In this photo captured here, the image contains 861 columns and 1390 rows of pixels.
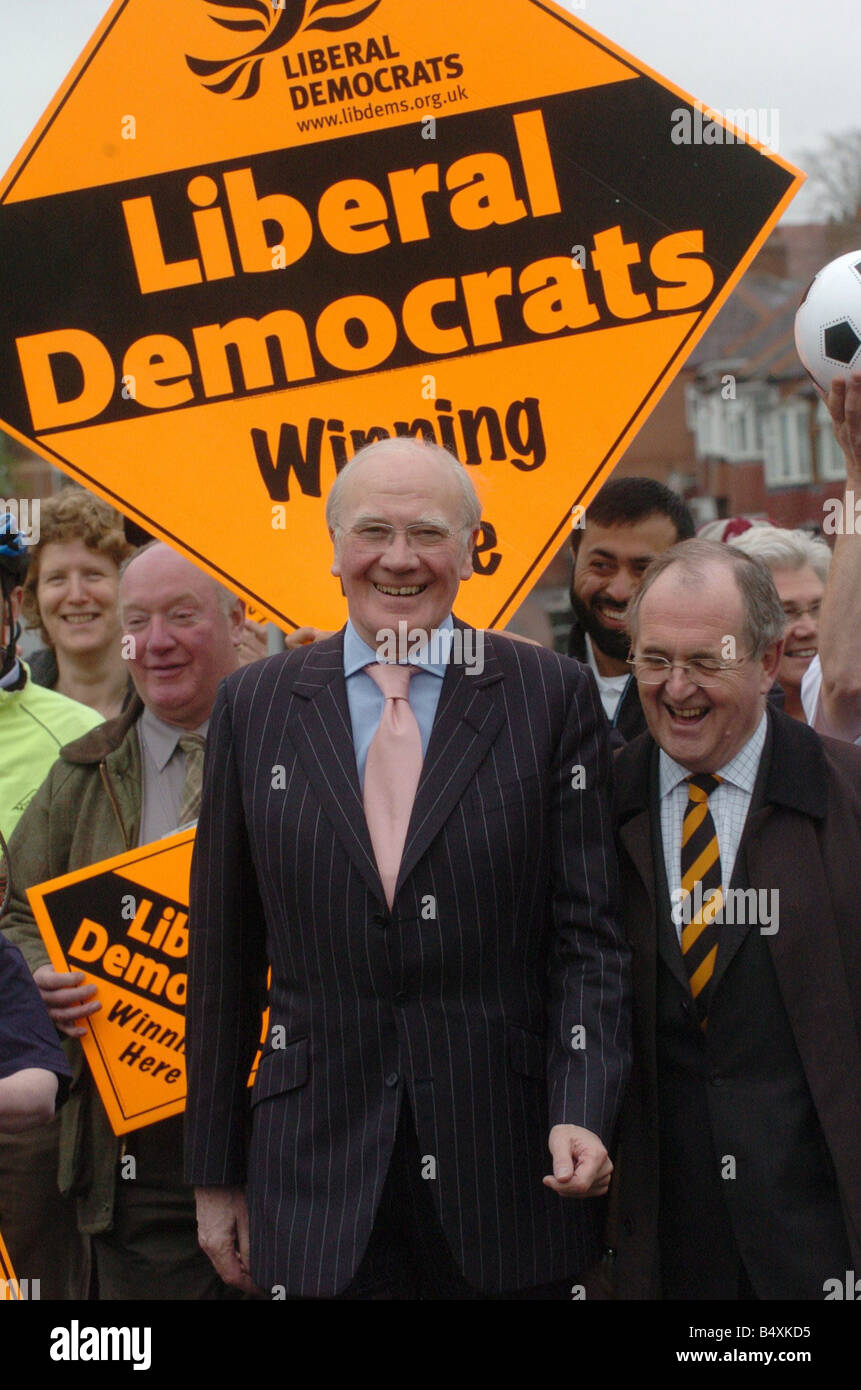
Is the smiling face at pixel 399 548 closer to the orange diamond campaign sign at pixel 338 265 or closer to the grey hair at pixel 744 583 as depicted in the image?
the grey hair at pixel 744 583

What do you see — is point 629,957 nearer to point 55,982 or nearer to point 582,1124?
point 582,1124

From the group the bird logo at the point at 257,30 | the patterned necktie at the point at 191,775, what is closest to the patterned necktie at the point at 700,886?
the patterned necktie at the point at 191,775

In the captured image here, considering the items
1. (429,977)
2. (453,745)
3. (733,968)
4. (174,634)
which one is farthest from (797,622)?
(429,977)

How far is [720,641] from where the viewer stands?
10.4 feet

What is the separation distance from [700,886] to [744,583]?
545 millimetres

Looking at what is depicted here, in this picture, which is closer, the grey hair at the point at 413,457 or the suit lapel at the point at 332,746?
the suit lapel at the point at 332,746

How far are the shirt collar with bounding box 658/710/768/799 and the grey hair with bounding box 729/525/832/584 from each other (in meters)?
1.73

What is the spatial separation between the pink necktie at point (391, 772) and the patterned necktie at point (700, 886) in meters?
0.52

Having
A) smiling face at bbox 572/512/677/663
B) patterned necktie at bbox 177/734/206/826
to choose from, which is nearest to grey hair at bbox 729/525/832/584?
smiling face at bbox 572/512/677/663

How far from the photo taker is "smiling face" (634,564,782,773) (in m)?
3.17

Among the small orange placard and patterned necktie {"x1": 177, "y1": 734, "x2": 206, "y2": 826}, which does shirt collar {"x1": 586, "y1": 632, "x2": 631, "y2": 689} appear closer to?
patterned necktie {"x1": 177, "y1": 734, "x2": 206, "y2": 826}

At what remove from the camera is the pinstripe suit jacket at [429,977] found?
2.99 meters

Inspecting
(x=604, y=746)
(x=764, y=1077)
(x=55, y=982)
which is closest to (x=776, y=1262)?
(x=764, y=1077)

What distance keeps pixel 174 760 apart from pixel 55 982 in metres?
0.58
